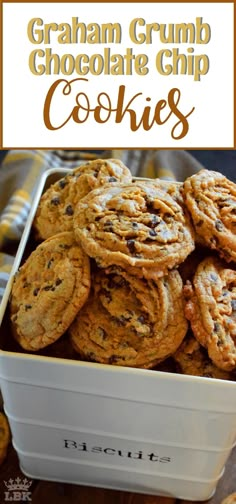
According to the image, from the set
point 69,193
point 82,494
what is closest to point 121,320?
point 69,193

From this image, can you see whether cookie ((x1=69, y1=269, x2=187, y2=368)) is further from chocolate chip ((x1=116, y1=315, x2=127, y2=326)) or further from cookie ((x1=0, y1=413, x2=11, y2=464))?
cookie ((x1=0, y1=413, x2=11, y2=464))

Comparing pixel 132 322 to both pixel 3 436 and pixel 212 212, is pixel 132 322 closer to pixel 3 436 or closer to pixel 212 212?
pixel 212 212

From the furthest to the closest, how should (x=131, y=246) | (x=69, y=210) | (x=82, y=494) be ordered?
(x=82, y=494) < (x=69, y=210) < (x=131, y=246)

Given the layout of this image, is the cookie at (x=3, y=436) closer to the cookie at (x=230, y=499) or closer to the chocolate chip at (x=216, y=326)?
the cookie at (x=230, y=499)

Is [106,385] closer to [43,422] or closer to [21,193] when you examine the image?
[43,422]

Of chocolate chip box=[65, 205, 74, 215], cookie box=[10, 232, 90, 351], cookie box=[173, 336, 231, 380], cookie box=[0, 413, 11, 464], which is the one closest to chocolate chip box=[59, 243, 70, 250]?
cookie box=[10, 232, 90, 351]

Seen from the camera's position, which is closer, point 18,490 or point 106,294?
point 106,294

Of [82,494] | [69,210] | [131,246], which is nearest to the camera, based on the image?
[131,246]
